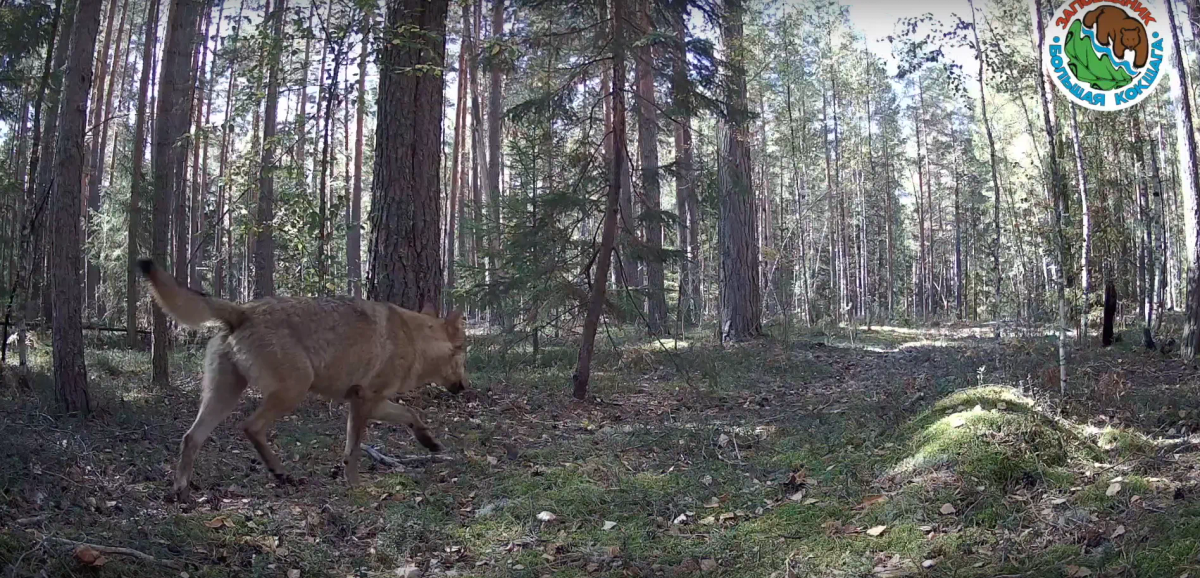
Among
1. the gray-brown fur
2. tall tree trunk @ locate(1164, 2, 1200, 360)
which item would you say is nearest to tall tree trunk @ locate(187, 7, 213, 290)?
the gray-brown fur

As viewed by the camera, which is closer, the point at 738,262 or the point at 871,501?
the point at 871,501

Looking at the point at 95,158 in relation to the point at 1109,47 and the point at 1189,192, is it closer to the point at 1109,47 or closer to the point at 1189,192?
the point at 1109,47

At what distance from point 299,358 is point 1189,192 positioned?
13.9 metres

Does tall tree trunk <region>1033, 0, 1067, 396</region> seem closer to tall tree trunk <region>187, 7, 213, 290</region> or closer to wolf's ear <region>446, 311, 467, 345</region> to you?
wolf's ear <region>446, 311, 467, 345</region>

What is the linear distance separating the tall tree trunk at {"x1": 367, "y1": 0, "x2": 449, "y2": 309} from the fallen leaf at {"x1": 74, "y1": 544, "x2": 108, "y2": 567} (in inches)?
243

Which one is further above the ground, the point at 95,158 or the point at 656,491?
the point at 95,158

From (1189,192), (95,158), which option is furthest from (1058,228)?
(95,158)

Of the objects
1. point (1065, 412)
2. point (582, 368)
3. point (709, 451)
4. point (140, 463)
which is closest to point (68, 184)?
point (140, 463)

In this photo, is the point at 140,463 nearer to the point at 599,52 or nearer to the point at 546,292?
the point at 546,292

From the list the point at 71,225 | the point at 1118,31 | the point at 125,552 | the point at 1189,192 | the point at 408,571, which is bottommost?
the point at 408,571

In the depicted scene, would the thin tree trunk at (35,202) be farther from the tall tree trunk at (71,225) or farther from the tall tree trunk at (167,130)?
the tall tree trunk at (167,130)

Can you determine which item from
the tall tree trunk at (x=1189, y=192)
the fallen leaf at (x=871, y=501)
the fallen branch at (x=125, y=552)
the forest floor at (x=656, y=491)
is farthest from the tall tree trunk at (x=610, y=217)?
the tall tree trunk at (x=1189, y=192)

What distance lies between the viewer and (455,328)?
7.29 meters

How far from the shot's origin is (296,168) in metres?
9.77
